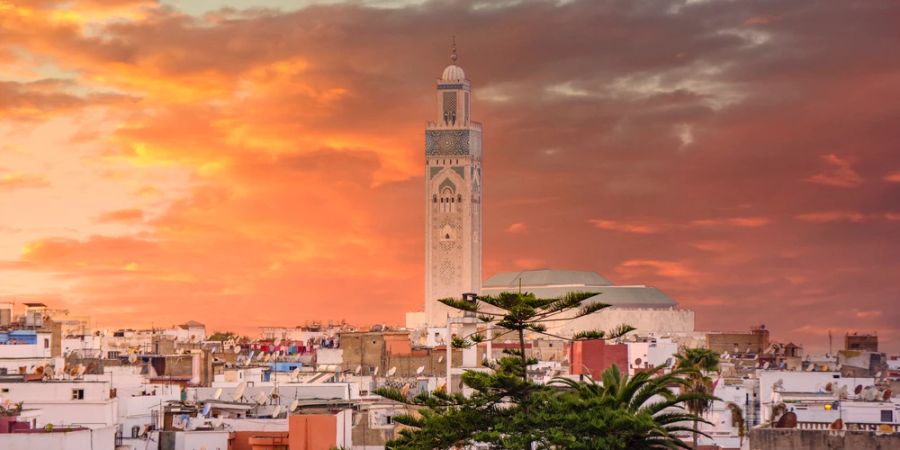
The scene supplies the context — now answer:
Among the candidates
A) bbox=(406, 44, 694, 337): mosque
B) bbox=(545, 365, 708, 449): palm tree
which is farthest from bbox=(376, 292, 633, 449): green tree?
bbox=(406, 44, 694, 337): mosque

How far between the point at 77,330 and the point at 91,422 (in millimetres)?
52168

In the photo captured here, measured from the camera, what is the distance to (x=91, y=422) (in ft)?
118

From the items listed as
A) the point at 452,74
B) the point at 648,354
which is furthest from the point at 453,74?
the point at 648,354

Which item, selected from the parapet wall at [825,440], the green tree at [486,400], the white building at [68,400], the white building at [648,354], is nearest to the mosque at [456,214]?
the white building at [648,354]

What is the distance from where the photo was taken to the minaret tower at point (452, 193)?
123562 mm

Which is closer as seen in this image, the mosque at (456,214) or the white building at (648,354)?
the white building at (648,354)

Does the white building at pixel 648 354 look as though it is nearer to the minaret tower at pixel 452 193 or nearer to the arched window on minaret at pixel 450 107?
the minaret tower at pixel 452 193

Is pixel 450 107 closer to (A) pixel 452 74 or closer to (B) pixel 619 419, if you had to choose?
(A) pixel 452 74

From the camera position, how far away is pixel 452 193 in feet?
410

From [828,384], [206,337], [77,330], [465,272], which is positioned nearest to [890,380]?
[828,384]

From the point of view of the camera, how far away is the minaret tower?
124 meters

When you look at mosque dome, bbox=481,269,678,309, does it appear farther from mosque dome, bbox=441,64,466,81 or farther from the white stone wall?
mosque dome, bbox=441,64,466,81

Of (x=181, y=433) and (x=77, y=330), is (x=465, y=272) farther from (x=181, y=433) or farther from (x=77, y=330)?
(x=181, y=433)

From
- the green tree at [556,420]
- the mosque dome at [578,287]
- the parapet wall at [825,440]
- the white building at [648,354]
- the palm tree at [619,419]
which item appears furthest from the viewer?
the mosque dome at [578,287]
